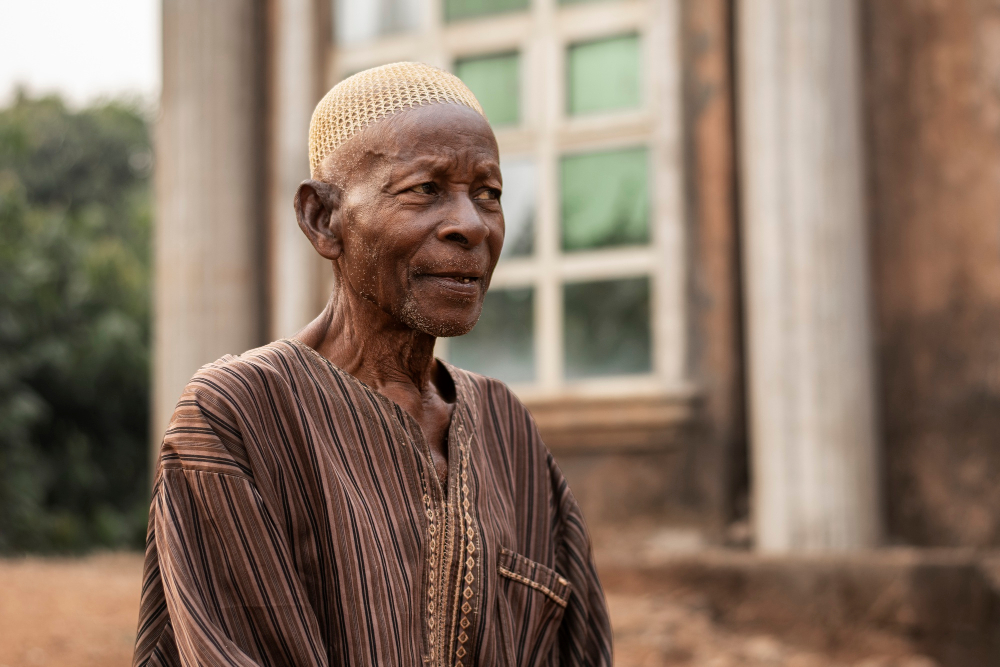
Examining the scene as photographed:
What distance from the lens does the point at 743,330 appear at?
246 inches

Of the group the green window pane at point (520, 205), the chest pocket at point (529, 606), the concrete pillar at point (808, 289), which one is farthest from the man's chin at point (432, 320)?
the green window pane at point (520, 205)

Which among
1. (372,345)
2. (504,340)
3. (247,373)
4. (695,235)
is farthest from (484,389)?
(504,340)

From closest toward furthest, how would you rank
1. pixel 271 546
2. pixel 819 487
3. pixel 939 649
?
pixel 271 546, pixel 939 649, pixel 819 487

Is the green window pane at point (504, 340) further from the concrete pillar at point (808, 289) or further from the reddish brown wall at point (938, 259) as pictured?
the reddish brown wall at point (938, 259)

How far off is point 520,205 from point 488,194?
475 cm

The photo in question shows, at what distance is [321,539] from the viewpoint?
76.2 inches

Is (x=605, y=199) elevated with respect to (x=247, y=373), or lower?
elevated

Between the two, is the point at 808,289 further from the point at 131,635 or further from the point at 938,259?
the point at 131,635

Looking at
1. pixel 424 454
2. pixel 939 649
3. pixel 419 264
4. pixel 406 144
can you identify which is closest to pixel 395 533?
pixel 424 454

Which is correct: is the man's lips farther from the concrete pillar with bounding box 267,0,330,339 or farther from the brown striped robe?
the concrete pillar with bounding box 267,0,330,339

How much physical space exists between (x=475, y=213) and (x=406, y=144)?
0.54 ft

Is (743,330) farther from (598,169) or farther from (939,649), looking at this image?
(939,649)

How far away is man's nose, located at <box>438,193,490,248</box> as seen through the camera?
2.04m

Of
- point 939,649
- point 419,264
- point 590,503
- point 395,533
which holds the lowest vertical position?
point 939,649
